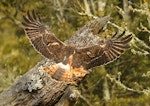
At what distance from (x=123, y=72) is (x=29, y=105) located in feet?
19.0

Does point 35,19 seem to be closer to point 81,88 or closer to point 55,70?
point 55,70

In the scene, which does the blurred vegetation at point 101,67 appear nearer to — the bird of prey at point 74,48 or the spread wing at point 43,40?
the bird of prey at point 74,48

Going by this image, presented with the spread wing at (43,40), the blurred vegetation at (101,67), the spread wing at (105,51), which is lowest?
the blurred vegetation at (101,67)

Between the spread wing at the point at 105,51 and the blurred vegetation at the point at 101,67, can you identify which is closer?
the spread wing at the point at 105,51

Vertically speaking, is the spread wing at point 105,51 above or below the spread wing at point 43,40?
below

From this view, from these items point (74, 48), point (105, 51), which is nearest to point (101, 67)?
point (105, 51)

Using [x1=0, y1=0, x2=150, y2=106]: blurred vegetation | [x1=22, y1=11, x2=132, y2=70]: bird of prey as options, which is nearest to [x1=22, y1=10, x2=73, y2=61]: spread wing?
[x1=22, y1=11, x2=132, y2=70]: bird of prey

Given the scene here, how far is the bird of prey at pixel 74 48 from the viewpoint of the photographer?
30.5ft

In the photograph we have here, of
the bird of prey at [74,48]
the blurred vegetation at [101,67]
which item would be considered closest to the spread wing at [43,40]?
the bird of prey at [74,48]

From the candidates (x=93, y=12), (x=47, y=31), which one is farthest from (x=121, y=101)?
(x=47, y=31)

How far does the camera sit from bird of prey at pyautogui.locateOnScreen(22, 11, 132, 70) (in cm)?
928

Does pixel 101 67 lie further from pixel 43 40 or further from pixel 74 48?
pixel 74 48

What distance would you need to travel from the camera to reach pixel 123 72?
15477 mm

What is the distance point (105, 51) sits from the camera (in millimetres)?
9438
